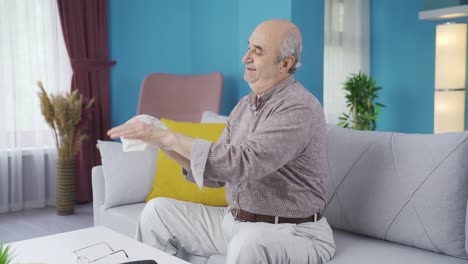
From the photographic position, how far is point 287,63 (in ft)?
6.63

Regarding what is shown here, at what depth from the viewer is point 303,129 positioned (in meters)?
1.81

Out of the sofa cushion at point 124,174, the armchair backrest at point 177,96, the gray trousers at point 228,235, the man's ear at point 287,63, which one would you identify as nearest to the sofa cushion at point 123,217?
the sofa cushion at point 124,174

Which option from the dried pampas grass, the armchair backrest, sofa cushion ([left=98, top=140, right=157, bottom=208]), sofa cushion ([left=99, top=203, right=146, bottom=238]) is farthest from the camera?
the dried pampas grass

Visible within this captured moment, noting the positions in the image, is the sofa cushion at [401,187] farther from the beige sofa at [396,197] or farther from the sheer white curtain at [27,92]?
the sheer white curtain at [27,92]

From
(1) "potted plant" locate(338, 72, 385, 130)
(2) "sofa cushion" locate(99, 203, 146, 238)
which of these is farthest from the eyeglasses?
(1) "potted plant" locate(338, 72, 385, 130)

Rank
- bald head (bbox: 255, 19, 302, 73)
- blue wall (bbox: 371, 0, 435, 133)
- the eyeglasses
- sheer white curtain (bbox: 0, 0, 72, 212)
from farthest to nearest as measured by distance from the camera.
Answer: blue wall (bbox: 371, 0, 435, 133)
sheer white curtain (bbox: 0, 0, 72, 212)
bald head (bbox: 255, 19, 302, 73)
the eyeglasses

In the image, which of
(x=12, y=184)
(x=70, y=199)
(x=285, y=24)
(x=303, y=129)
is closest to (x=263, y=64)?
(x=285, y=24)

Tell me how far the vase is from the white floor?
68 millimetres

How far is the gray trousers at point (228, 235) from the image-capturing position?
1.73 metres

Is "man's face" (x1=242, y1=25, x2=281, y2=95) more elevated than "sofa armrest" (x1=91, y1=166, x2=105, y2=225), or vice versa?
"man's face" (x1=242, y1=25, x2=281, y2=95)

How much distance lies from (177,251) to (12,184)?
2666 millimetres

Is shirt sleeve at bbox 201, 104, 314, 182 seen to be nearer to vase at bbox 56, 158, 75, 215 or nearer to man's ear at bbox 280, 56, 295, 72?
man's ear at bbox 280, 56, 295, 72

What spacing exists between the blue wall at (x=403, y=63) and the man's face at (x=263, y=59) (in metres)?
3.81

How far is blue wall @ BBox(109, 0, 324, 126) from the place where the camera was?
3.52 m
